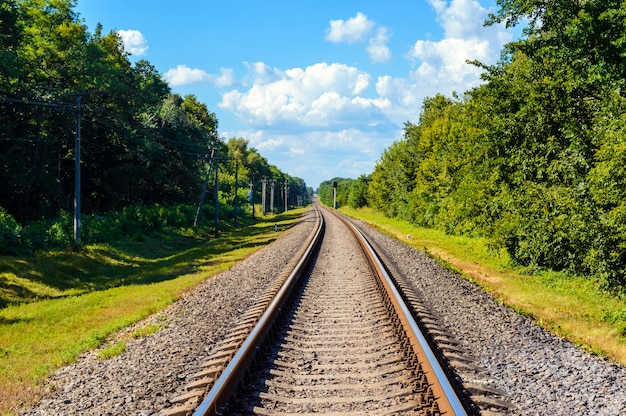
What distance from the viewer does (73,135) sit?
33.0 meters

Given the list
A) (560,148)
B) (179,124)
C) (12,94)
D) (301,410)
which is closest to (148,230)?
(12,94)

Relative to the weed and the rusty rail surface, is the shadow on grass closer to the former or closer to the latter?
the weed

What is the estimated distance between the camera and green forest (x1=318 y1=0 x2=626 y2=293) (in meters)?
11.8

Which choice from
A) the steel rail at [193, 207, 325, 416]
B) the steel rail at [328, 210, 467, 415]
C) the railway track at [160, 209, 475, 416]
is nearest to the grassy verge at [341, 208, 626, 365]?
the steel rail at [328, 210, 467, 415]

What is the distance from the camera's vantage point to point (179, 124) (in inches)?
1823

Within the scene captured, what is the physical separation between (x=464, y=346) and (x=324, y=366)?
2523mm

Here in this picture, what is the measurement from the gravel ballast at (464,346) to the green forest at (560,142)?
3841 millimetres

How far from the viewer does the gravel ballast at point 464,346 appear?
17.7 ft

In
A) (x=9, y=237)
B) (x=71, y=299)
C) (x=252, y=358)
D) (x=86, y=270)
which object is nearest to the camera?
(x=252, y=358)

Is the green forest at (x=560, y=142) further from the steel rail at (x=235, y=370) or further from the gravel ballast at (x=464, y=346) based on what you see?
the steel rail at (x=235, y=370)

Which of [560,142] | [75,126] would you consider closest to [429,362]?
[560,142]

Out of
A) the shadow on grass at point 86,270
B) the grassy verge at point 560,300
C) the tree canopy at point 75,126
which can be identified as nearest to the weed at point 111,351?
the grassy verge at point 560,300

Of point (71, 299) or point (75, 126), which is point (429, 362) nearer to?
point (71, 299)

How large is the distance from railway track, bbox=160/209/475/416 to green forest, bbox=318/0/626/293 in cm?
605
